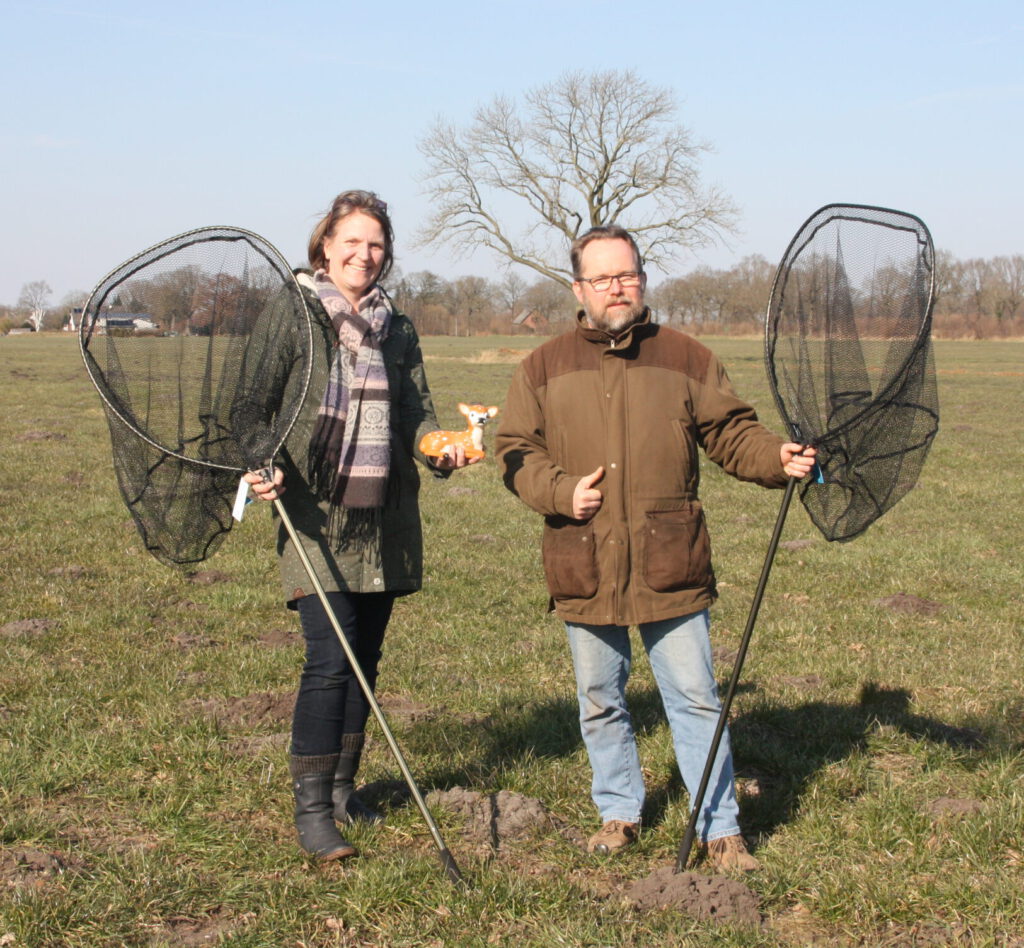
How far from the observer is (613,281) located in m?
3.97

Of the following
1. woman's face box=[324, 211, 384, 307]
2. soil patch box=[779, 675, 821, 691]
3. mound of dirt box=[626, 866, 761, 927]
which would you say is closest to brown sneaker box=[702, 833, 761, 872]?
mound of dirt box=[626, 866, 761, 927]

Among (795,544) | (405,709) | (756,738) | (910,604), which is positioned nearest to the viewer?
(756,738)

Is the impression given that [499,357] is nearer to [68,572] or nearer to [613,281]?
[68,572]

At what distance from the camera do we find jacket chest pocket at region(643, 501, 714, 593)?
389cm

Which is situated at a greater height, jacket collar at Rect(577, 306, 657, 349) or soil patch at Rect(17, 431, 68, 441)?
jacket collar at Rect(577, 306, 657, 349)

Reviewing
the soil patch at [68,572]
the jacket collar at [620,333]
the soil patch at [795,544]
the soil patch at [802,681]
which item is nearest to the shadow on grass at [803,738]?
the soil patch at [802,681]

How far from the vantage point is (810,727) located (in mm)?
5480

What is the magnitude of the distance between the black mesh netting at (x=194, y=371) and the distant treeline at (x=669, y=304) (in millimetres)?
56932

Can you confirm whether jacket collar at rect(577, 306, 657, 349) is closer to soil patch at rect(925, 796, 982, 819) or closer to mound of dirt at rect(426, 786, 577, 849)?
mound of dirt at rect(426, 786, 577, 849)

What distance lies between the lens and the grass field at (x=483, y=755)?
3.70m

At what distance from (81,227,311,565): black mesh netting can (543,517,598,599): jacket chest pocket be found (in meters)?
1.03

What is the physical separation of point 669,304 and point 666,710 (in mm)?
98264

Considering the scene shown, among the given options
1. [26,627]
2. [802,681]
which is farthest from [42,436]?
[802,681]

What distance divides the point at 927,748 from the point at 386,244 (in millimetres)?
3212
